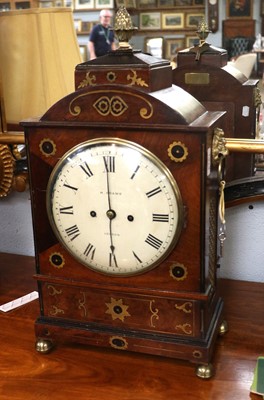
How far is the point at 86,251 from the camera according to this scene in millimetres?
809

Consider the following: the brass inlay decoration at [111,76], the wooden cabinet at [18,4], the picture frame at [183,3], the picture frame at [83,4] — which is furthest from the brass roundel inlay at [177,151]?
the picture frame at [83,4]

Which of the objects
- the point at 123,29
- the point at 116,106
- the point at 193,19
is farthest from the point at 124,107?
the point at 193,19

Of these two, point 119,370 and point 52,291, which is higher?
point 52,291

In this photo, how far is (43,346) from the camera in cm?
87

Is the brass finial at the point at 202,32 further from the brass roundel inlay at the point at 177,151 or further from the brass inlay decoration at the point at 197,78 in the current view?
the brass roundel inlay at the point at 177,151

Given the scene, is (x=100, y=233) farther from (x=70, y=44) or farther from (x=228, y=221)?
(x=70, y=44)

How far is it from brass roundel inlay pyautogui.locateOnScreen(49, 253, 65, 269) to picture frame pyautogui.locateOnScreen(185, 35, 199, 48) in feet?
2.00

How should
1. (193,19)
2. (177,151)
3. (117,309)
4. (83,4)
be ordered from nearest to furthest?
(177,151) → (117,309) → (193,19) → (83,4)

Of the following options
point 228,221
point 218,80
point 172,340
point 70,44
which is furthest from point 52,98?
point 172,340

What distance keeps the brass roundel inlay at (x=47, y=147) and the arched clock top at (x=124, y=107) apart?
1.3 inches

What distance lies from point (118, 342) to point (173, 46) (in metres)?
0.76

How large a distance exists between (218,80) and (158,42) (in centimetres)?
32

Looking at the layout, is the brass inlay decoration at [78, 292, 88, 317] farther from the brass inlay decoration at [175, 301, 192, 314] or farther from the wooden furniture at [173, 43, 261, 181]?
the wooden furniture at [173, 43, 261, 181]

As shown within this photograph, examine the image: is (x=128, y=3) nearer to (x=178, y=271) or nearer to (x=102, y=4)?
(x=102, y=4)
